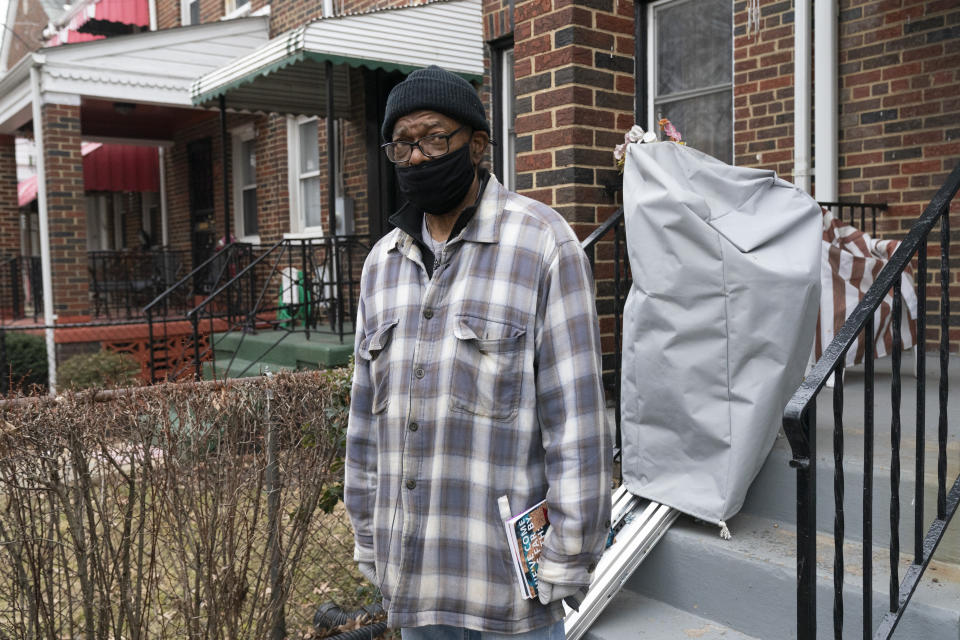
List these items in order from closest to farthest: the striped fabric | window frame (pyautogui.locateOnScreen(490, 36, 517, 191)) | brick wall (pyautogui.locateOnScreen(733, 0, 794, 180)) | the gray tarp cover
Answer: the gray tarp cover → the striped fabric → brick wall (pyautogui.locateOnScreen(733, 0, 794, 180)) → window frame (pyautogui.locateOnScreen(490, 36, 517, 191))

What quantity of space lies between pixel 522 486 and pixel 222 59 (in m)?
10.1

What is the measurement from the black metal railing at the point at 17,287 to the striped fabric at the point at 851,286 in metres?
10.9

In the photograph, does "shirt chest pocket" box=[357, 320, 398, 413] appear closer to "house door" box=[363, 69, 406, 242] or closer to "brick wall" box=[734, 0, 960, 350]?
"brick wall" box=[734, 0, 960, 350]

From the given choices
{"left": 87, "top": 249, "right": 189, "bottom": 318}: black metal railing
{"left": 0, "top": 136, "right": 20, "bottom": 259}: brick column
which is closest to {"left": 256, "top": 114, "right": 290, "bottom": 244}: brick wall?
{"left": 87, "top": 249, "right": 189, "bottom": 318}: black metal railing

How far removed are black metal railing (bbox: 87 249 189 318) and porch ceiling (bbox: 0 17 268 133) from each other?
2.60 metres

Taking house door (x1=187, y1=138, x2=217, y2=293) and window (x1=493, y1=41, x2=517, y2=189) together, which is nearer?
window (x1=493, y1=41, x2=517, y2=189)

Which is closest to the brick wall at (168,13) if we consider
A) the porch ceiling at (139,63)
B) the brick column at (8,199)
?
the brick column at (8,199)

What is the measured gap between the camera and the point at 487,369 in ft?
5.57

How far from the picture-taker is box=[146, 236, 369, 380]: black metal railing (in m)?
7.50

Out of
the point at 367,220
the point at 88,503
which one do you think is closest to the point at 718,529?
the point at 88,503

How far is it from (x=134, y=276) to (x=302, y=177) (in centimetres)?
402

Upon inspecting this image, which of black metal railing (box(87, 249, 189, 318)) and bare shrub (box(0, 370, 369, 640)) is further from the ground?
black metal railing (box(87, 249, 189, 318))

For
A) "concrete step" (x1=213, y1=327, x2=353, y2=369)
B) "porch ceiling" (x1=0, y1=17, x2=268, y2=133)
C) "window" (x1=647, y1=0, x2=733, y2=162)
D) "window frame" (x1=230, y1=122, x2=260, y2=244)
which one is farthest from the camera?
"window frame" (x1=230, y1=122, x2=260, y2=244)

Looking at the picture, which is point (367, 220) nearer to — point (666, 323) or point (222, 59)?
point (222, 59)
